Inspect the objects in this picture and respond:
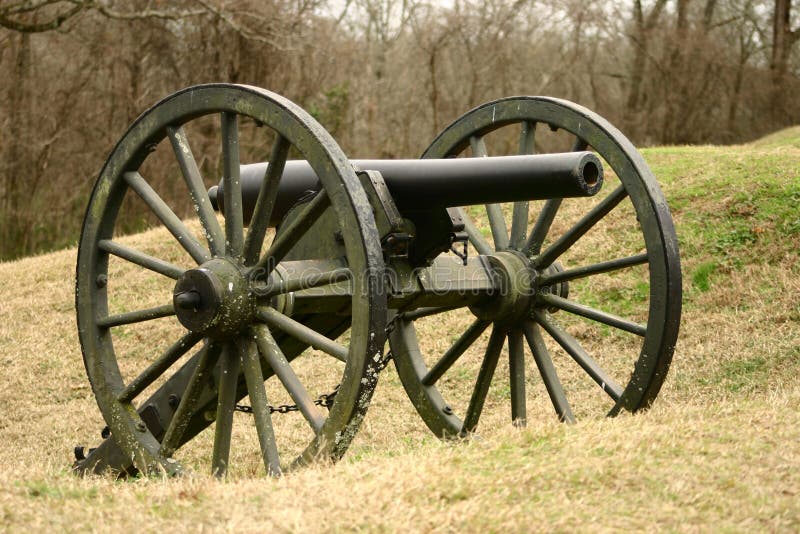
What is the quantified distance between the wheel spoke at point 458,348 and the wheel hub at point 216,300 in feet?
6.06

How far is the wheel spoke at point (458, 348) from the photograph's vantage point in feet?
21.3

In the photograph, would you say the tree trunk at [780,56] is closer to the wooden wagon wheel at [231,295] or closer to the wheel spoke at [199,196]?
the wooden wagon wheel at [231,295]

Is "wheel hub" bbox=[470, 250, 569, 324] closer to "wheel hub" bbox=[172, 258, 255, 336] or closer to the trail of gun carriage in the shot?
the trail of gun carriage

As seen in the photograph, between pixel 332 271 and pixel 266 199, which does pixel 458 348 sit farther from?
pixel 266 199

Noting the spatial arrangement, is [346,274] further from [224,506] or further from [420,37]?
[420,37]

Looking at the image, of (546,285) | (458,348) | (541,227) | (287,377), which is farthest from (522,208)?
(287,377)

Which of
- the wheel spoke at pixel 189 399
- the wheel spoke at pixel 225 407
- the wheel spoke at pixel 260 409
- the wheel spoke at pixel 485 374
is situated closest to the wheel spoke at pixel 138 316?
the wheel spoke at pixel 189 399

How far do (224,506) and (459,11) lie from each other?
76.7 ft

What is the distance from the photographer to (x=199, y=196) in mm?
5367

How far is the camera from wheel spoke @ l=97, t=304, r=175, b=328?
17.5ft

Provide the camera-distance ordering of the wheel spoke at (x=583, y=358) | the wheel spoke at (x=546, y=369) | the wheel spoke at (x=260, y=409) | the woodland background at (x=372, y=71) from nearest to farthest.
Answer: the wheel spoke at (x=260, y=409)
the wheel spoke at (x=583, y=358)
the wheel spoke at (x=546, y=369)
the woodland background at (x=372, y=71)

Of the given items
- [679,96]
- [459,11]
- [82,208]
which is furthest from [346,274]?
[459,11]

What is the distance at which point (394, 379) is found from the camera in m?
9.71

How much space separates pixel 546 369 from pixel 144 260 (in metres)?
2.45
